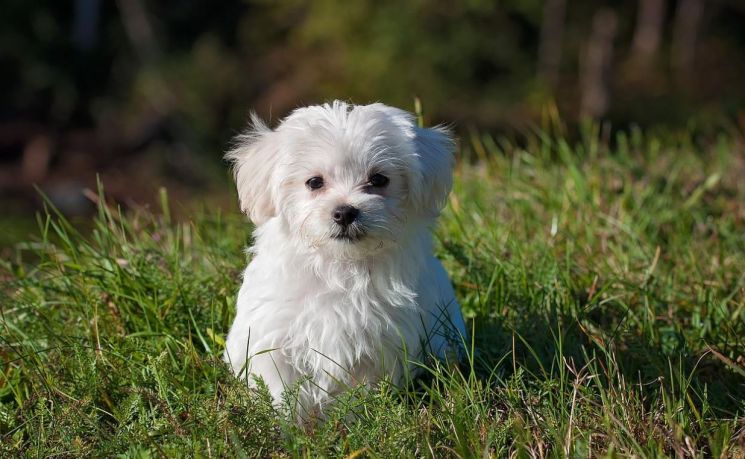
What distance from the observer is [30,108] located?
1662 cm

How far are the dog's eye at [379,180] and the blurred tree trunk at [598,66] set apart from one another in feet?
40.6

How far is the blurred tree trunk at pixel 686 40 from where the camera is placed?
17945 mm

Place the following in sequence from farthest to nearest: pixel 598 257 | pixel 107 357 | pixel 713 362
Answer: pixel 598 257
pixel 713 362
pixel 107 357

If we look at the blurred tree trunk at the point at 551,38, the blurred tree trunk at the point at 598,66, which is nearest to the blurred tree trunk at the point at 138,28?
the blurred tree trunk at the point at 551,38

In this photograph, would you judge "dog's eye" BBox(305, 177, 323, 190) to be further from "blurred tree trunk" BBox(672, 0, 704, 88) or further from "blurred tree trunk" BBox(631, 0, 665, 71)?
"blurred tree trunk" BBox(631, 0, 665, 71)

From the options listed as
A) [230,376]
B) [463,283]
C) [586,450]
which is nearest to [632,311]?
[463,283]

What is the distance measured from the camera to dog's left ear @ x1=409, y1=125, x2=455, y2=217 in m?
3.48

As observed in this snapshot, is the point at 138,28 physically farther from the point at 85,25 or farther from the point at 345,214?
the point at 345,214

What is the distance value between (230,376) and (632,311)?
6.55 ft

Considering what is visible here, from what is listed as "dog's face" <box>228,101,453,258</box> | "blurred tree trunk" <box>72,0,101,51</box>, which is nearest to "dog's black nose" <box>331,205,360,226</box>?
"dog's face" <box>228,101,453,258</box>

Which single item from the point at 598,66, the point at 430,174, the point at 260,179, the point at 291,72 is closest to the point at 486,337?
the point at 430,174

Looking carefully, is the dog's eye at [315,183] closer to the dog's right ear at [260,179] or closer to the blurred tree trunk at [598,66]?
the dog's right ear at [260,179]

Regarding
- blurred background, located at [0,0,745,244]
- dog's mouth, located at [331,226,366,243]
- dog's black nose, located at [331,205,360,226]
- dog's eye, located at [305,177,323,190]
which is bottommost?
blurred background, located at [0,0,745,244]

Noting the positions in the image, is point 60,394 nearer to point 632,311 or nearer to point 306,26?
point 632,311
